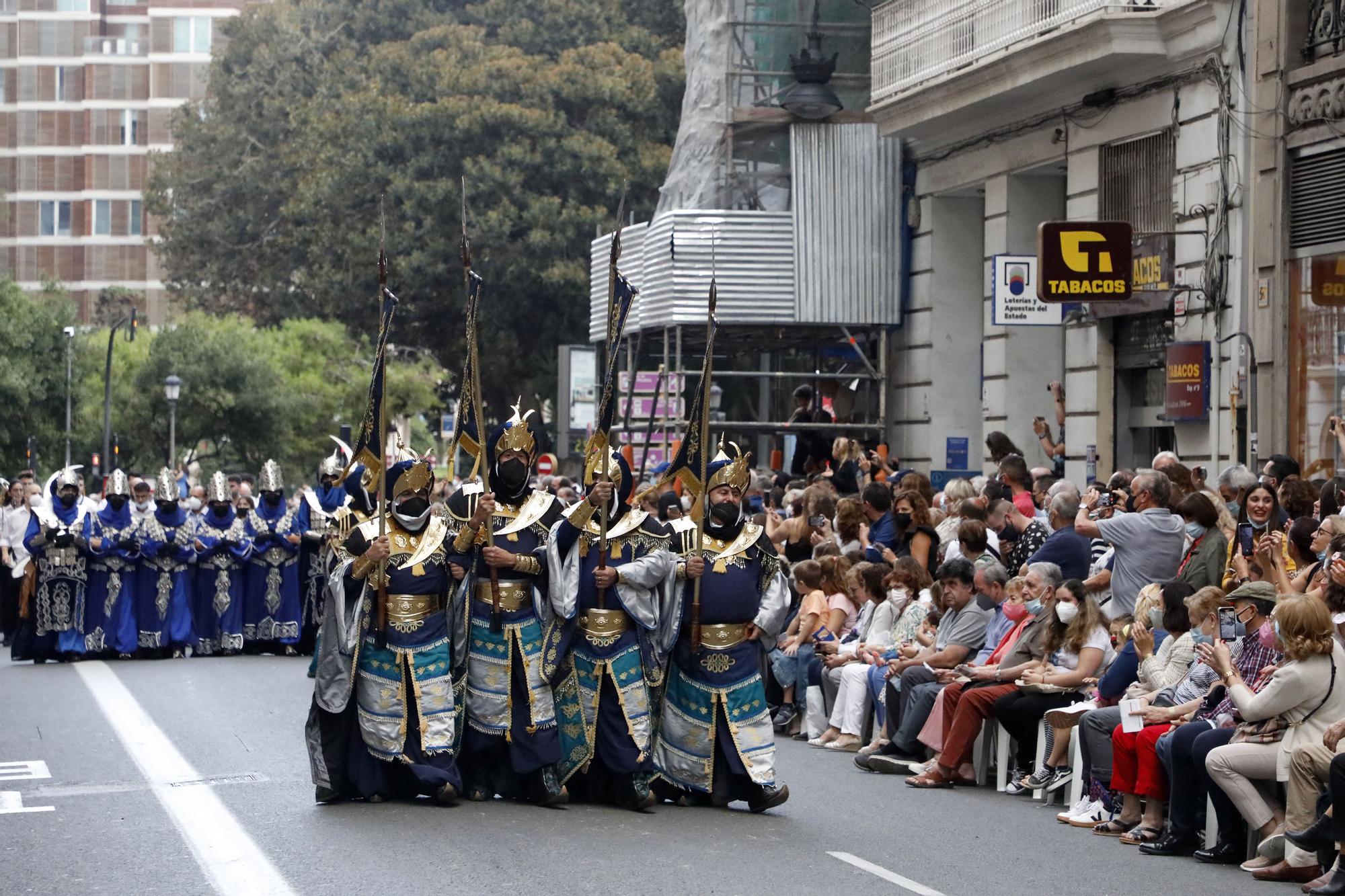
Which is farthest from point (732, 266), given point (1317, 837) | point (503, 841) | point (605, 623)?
point (1317, 837)

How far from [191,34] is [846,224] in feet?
257

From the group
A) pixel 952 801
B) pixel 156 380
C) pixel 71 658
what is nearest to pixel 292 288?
pixel 156 380

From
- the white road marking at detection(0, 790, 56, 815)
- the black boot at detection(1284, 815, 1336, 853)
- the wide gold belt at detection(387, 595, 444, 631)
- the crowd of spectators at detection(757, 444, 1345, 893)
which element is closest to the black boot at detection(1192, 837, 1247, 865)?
the crowd of spectators at detection(757, 444, 1345, 893)

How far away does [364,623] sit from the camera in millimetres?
11188

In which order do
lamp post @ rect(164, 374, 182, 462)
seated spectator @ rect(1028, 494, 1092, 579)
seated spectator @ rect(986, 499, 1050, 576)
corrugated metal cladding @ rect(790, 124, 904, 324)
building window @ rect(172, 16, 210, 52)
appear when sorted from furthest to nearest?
building window @ rect(172, 16, 210, 52)
lamp post @ rect(164, 374, 182, 462)
corrugated metal cladding @ rect(790, 124, 904, 324)
seated spectator @ rect(986, 499, 1050, 576)
seated spectator @ rect(1028, 494, 1092, 579)

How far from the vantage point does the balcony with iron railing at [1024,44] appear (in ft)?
62.4

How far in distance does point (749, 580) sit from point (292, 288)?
46606mm

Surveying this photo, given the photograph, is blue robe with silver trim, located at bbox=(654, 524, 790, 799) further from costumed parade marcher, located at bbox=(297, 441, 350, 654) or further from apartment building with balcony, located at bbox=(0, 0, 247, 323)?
apartment building with balcony, located at bbox=(0, 0, 247, 323)

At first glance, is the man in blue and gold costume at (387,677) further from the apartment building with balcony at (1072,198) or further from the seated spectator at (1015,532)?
the apartment building with balcony at (1072,198)

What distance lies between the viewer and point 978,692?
12.7 meters

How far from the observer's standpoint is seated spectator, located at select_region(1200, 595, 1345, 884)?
9.64 m

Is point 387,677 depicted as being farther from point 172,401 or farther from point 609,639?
point 172,401

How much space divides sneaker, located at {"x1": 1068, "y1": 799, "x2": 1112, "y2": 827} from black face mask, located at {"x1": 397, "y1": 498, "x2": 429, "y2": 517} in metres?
3.84

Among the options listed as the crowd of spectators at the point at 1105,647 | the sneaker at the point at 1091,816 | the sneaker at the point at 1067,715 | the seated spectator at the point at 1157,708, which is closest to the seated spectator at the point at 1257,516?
the crowd of spectators at the point at 1105,647
